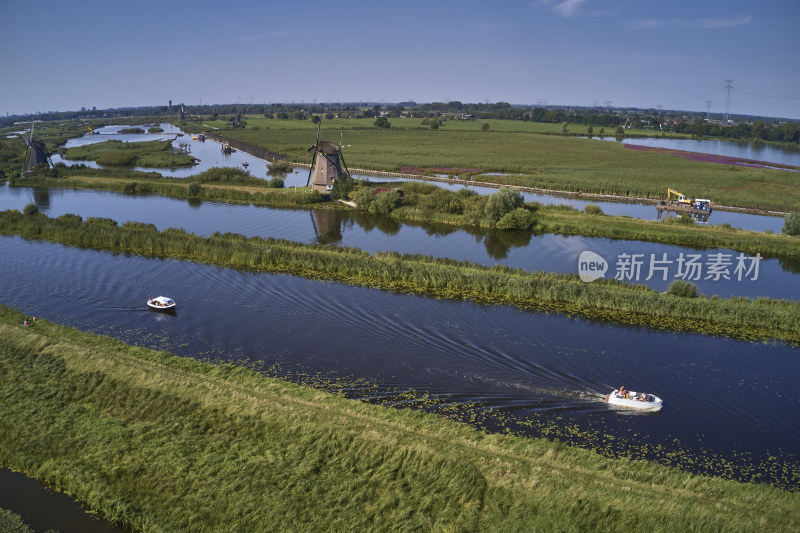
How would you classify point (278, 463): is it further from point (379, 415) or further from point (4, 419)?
point (4, 419)

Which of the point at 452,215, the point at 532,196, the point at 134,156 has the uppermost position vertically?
the point at 134,156

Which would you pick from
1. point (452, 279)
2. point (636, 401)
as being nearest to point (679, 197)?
point (452, 279)

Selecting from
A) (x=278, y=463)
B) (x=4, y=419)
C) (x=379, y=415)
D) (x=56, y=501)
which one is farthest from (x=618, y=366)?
(x=4, y=419)

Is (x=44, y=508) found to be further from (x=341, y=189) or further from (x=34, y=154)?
(x=34, y=154)

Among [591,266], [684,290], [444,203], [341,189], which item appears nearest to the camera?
[684,290]

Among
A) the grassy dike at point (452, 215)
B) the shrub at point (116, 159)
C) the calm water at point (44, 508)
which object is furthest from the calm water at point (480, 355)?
the shrub at point (116, 159)

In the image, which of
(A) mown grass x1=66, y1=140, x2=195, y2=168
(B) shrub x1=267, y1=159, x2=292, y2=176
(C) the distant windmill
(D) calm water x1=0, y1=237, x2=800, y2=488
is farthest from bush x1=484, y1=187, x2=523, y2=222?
(C) the distant windmill
